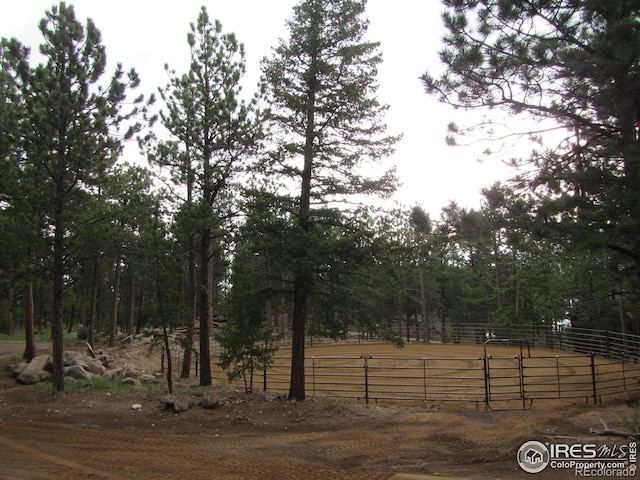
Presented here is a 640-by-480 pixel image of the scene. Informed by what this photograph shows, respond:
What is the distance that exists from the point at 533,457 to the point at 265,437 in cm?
499

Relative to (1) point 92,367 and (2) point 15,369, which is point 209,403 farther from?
(2) point 15,369

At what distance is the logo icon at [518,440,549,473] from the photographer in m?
6.88

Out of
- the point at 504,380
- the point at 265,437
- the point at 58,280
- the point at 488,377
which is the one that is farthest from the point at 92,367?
the point at 504,380

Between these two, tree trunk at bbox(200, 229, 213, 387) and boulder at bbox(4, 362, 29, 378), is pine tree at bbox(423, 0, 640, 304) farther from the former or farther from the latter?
boulder at bbox(4, 362, 29, 378)

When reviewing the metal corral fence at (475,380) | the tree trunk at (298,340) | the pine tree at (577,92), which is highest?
the pine tree at (577,92)

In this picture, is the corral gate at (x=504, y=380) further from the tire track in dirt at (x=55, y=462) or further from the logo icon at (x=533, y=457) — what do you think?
the tire track in dirt at (x=55, y=462)

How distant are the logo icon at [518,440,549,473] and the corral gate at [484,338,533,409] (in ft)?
6.43

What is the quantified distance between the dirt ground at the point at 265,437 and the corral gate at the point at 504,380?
25.4 inches

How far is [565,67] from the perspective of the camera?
809cm

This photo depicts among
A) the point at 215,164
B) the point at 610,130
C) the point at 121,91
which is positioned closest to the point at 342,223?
the point at 215,164

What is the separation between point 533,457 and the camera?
23.7ft

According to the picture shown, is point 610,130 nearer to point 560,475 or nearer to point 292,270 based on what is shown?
point 560,475

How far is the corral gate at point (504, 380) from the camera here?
11867mm

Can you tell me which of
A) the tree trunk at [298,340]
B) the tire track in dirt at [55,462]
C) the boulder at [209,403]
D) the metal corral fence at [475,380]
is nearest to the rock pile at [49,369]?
the metal corral fence at [475,380]
